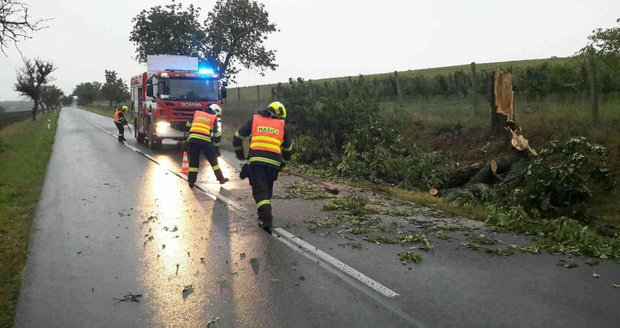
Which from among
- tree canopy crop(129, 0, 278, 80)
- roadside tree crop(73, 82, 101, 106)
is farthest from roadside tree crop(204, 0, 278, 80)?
roadside tree crop(73, 82, 101, 106)

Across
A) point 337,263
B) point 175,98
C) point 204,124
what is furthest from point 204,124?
point 175,98

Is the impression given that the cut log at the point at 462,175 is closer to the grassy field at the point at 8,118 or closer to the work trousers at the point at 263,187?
the work trousers at the point at 263,187

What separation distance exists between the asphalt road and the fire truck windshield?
10418 millimetres

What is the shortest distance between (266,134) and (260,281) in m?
2.80

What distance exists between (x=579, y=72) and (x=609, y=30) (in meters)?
1.50

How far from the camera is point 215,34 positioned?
3425cm

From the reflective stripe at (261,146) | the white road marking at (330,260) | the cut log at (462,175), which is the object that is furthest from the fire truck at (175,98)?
the reflective stripe at (261,146)

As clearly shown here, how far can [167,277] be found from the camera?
4973 mm

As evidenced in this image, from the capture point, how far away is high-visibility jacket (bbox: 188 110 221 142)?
10.6m

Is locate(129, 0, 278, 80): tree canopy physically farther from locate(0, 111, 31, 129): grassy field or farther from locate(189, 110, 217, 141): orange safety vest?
locate(189, 110, 217, 141): orange safety vest

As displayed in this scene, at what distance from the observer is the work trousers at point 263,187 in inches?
270

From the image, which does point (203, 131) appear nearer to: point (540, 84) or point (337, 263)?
point (337, 263)

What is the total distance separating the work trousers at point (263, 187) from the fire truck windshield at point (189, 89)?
1136 cm

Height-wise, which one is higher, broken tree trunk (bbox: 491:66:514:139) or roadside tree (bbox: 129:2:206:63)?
roadside tree (bbox: 129:2:206:63)
